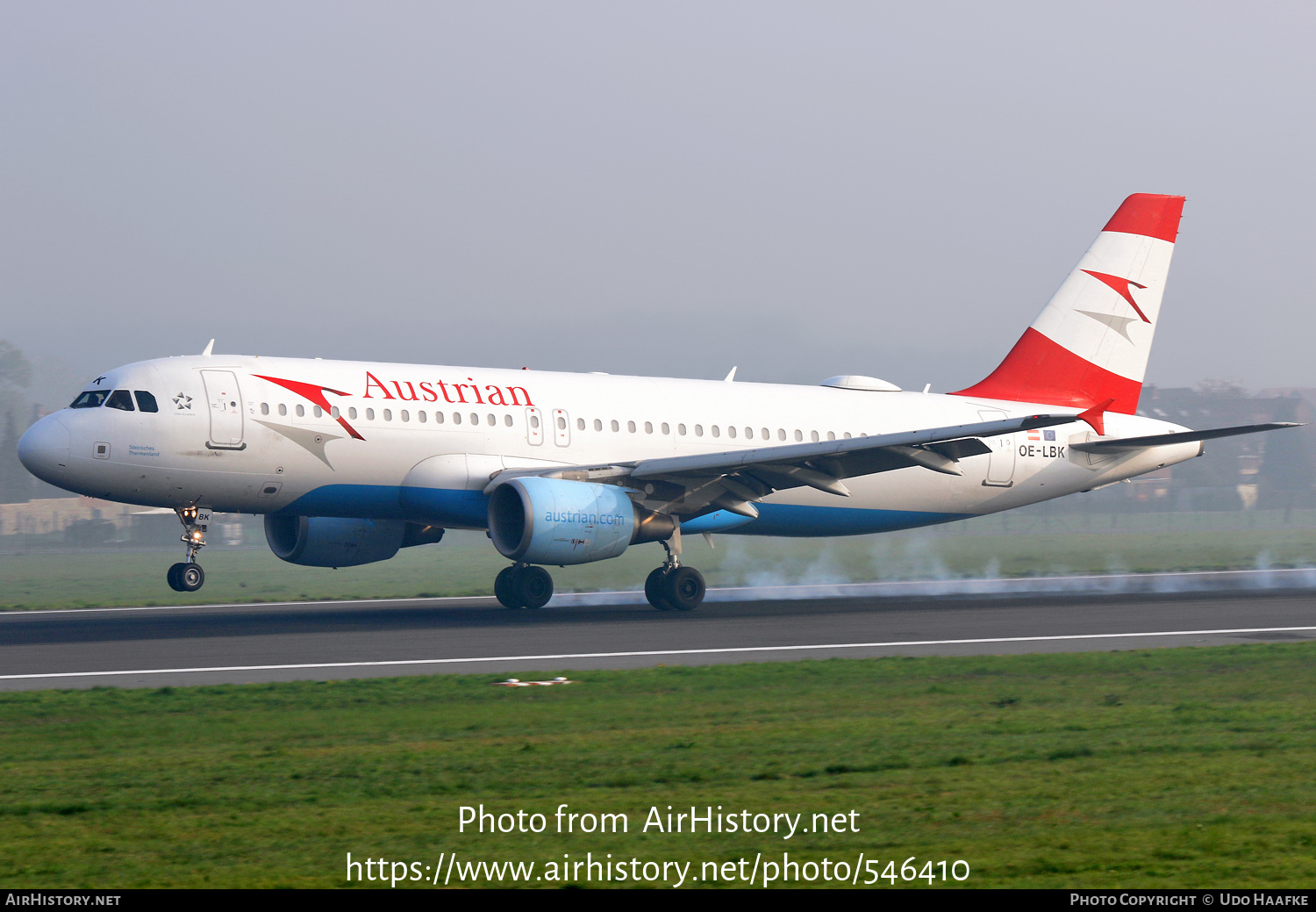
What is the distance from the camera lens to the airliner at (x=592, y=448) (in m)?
24.0

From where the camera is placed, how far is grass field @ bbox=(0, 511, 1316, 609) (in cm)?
3581

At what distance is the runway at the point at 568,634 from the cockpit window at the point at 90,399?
3991 mm

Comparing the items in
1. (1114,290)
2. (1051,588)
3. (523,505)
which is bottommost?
(1051,588)

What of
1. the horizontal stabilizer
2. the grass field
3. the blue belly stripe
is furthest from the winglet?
the grass field

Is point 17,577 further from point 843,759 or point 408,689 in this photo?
point 843,759

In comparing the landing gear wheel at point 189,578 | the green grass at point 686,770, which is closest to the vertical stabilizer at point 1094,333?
the green grass at point 686,770

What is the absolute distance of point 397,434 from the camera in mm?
25078

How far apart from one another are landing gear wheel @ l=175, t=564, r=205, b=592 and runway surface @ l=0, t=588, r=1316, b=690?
720mm

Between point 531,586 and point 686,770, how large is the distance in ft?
57.5

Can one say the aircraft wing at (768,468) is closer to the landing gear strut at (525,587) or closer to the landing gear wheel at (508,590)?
the landing gear strut at (525,587)

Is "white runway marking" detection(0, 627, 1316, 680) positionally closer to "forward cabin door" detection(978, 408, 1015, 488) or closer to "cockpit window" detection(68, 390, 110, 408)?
"cockpit window" detection(68, 390, 110, 408)
